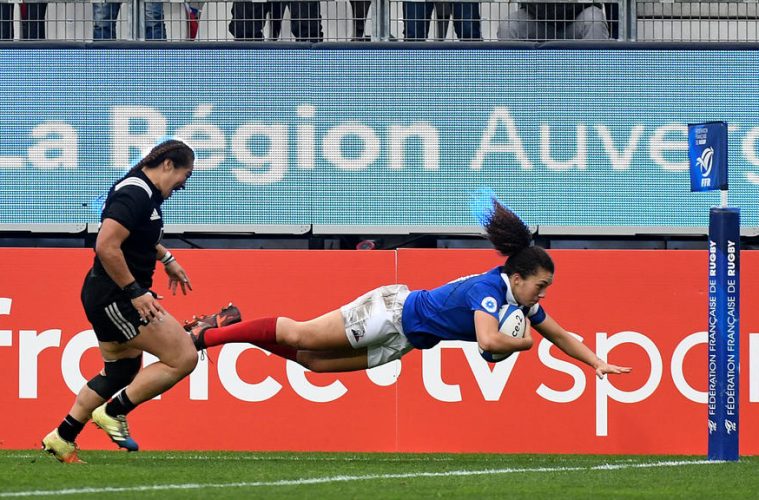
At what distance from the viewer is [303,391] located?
448 inches

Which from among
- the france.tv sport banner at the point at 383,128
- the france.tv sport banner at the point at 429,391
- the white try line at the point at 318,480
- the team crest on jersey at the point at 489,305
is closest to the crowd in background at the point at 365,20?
the france.tv sport banner at the point at 383,128

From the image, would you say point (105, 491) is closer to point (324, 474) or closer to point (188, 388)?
point (324, 474)

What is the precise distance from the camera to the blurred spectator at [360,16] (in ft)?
45.1

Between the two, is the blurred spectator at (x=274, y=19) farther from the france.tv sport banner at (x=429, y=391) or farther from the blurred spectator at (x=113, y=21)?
the france.tv sport banner at (x=429, y=391)

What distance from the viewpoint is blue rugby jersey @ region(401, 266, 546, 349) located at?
869cm

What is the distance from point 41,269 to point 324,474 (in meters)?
4.40

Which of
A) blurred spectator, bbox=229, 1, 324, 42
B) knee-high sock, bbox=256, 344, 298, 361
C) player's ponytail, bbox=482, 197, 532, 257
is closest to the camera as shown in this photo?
player's ponytail, bbox=482, 197, 532, 257

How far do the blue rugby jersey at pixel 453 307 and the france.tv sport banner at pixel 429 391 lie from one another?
248 centimetres

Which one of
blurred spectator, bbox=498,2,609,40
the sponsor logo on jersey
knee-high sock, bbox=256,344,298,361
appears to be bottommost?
knee-high sock, bbox=256,344,298,361

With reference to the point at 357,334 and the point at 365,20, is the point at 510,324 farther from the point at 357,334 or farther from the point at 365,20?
the point at 365,20

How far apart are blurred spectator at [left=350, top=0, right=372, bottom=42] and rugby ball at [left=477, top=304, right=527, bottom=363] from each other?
5630 millimetres

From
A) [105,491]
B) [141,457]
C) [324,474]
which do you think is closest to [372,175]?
[141,457]

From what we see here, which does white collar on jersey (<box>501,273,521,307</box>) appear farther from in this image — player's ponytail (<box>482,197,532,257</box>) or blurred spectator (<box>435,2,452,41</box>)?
blurred spectator (<box>435,2,452,41</box>)

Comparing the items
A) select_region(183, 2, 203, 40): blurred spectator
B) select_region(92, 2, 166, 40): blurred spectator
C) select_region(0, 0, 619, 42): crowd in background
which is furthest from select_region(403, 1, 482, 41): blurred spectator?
select_region(92, 2, 166, 40): blurred spectator
